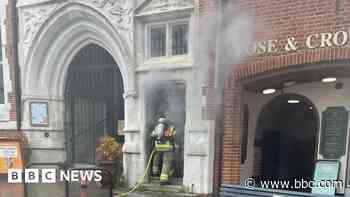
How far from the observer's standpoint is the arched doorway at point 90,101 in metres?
7.53

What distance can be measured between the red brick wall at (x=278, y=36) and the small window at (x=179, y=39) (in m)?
1.19

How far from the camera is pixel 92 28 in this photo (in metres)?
6.82

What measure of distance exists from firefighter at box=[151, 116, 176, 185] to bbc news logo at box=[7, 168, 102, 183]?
1159 mm

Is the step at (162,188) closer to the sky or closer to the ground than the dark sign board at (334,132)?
closer to the ground

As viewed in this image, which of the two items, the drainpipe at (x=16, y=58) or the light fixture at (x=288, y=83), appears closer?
the light fixture at (x=288, y=83)

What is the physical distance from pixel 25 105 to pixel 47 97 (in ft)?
1.77

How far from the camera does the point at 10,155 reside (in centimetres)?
696

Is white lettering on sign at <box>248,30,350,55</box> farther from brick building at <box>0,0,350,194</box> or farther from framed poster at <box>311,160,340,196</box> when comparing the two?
framed poster at <box>311,160,340,196</box>

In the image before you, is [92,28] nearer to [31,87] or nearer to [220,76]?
[31,87]

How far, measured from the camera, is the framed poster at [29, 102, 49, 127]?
7.39 m

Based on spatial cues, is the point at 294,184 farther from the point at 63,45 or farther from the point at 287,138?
the point at 63,45

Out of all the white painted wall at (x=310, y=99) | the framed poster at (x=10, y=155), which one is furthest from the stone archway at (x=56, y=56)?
the white painted wall at (x=310, y=99)

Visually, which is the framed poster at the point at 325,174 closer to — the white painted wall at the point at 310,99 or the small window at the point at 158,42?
the white painted wall at the point at 310,99

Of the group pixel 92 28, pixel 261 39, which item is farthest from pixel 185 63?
pixel 92 28
